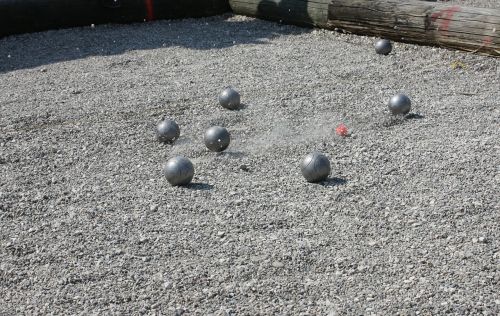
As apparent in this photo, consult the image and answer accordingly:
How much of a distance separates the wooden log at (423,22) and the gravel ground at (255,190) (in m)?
0.22

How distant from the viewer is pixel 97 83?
9.30 m

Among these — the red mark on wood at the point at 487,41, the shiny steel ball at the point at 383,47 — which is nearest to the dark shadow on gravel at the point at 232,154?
the shiny steel ball at the point at 383,47

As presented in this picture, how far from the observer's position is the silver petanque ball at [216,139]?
6688mm

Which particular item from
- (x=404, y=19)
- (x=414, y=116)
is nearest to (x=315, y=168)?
(x=414, y=116)

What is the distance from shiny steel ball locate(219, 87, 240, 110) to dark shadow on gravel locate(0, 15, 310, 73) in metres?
2.43

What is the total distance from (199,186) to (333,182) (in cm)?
111

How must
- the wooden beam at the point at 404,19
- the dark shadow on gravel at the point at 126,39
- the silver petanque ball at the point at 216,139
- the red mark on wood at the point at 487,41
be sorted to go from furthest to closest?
the dark shadow on gravel at the point at 126,39
the wooden beam at the point at 404,19
the red mark on wood at the point at 487,41
the silver petanque ball at the point at 216,139

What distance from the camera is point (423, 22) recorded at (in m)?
10.2

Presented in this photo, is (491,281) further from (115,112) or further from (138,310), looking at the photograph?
(115,112)

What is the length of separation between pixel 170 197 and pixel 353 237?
158 cm

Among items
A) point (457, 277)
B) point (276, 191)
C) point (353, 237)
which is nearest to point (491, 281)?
point (457, 277)

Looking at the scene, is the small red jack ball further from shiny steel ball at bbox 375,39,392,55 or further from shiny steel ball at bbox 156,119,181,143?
shiny steel ball at bbox 375,39,392,55

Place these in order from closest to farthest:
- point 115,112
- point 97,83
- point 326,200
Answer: point 326,200, point 115,112, point 97,83

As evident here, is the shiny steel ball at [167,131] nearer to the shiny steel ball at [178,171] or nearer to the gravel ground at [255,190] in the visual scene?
the gravel ground at [255,190]
